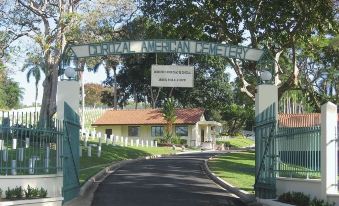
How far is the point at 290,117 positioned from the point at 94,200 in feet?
112

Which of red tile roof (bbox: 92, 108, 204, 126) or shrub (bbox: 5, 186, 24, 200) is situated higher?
red tile roof (bbox: 92, 108, 204, 126)

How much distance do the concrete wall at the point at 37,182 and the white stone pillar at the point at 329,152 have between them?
6824mm

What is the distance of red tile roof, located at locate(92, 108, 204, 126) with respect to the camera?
2559 inches

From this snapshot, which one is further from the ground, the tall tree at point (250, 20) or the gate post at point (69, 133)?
the tall tree at point (250, 20)

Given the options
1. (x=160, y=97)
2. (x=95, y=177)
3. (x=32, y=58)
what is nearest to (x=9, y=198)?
(x=95, y=177)

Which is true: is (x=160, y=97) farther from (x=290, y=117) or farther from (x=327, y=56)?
(x=327, y=56)

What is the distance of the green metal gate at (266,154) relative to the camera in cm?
1562

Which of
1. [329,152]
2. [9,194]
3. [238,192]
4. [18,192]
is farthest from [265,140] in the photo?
[9,194]

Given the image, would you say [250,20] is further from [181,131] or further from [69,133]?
[181,131]

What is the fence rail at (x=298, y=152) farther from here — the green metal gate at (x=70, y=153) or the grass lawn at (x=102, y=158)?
the grass lawn at (x=102, y=158)

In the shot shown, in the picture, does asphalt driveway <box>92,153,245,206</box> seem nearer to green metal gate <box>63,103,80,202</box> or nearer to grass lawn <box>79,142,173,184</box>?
green metal gate <box>63,103,80,202</box>

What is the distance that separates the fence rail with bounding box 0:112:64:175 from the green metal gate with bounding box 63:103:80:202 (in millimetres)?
465

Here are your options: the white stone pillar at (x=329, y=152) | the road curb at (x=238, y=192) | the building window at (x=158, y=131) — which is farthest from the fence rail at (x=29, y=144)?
the building window at (x=158, y=131)

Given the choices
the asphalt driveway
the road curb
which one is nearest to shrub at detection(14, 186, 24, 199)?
the asphalt driveway
